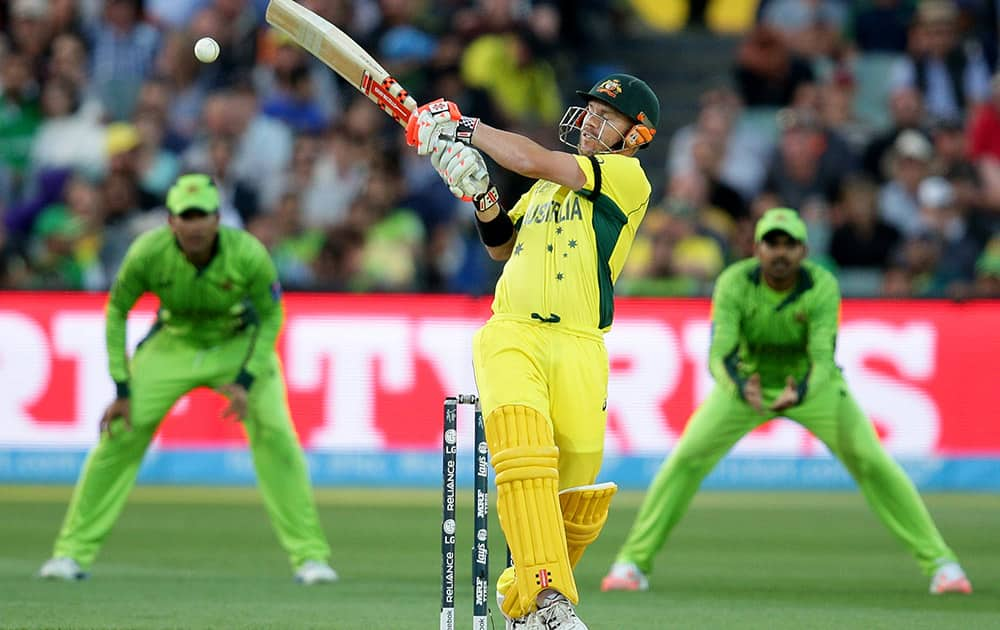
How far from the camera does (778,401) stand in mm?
9562

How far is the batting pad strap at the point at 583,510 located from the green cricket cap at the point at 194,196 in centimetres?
348

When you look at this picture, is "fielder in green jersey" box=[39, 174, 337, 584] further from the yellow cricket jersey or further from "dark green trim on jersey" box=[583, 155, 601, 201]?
"dark green trim on jersey" box=[583, 155, 601, 201]

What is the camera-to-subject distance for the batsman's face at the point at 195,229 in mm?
9406

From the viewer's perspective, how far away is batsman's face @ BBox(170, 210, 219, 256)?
370 inches

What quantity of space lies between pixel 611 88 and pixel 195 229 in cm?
330

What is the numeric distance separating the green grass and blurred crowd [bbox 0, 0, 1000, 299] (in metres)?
1.92

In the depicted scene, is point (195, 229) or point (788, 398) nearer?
point (195, 229)

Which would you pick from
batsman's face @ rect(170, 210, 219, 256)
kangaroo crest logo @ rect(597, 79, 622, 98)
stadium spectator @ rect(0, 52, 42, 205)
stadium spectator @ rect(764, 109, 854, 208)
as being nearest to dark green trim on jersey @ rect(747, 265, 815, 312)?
batsman's face @ rect(170, 210, 219, 256)

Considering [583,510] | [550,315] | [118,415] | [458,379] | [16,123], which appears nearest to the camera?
[550,315]

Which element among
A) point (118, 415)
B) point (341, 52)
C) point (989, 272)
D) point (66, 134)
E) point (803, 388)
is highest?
point (66, 134)

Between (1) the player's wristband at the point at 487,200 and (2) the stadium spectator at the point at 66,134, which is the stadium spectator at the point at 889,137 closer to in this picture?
(2) the stadium spectator at the point at 66,134

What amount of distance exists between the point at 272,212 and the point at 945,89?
6.39 meters

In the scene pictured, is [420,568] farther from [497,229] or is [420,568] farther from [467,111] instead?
[467,111]

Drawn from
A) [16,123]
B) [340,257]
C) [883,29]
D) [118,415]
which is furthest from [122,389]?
[883,29]
